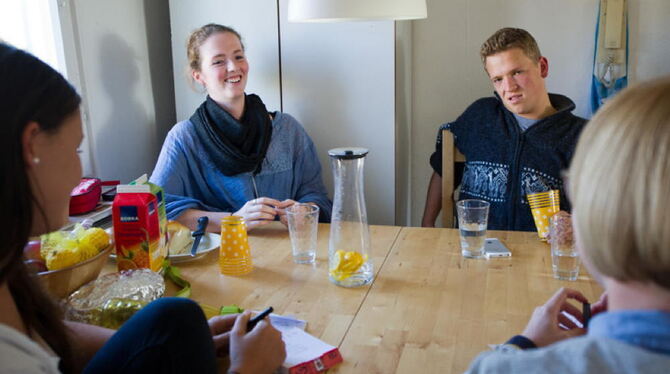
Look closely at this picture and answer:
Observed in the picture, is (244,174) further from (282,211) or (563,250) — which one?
(563,250)

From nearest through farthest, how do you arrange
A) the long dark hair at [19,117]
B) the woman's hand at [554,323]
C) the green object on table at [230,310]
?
the long dark hair at [19,117]
the woman's hand at [554,323]
the green object on table at [230,310]

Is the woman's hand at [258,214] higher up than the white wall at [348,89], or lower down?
lower down

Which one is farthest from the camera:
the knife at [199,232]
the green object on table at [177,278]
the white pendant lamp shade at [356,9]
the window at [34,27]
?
the window at [34,27]

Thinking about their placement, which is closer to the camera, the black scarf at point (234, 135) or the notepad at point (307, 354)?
the notepad at point (307, 354)

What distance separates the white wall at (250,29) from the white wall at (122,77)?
15 centimetres

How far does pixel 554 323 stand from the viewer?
102cm

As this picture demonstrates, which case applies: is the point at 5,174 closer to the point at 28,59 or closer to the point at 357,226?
the point at 28,59

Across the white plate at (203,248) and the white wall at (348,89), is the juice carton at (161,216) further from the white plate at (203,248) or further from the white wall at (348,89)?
the white wall at (348,89)

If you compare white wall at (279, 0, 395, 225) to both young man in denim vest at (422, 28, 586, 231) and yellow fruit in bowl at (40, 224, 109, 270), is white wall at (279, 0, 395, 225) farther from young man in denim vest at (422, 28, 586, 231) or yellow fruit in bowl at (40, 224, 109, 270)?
yellow fruit in bowl at (40, 224, 109, 270)

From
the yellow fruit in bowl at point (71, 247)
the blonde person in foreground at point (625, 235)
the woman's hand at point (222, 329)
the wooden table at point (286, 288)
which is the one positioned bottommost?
the wooden table at point (286, 288)

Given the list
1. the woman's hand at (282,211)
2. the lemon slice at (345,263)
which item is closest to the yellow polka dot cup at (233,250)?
the lemon slice at (345,263)

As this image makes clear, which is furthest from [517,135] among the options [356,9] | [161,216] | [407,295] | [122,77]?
[122,77]

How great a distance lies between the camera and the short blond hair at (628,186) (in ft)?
2.02

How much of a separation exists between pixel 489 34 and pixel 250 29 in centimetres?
103
